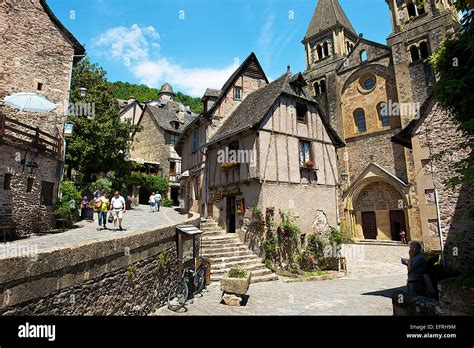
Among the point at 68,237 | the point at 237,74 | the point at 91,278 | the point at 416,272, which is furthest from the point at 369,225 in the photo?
the point at 91,278

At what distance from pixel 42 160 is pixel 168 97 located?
1804 inches

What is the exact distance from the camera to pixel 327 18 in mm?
32281

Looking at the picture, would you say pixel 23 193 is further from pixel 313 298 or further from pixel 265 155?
pixel 313 298

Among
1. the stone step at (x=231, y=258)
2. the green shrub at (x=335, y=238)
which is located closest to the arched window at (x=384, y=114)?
the green shrub at (x=335, y=238)

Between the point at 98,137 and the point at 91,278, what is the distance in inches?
662

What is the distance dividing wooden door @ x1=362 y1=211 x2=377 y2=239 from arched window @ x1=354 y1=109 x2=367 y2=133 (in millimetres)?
7506

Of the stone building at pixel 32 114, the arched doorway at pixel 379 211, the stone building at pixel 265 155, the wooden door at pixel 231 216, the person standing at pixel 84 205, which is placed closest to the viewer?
the stone building at pixel 32 114

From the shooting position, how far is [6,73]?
1269 centimetres

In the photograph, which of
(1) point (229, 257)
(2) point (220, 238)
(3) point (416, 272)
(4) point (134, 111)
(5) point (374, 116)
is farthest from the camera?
(4) point (134, 111)

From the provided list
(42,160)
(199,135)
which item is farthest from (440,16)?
(42,160)

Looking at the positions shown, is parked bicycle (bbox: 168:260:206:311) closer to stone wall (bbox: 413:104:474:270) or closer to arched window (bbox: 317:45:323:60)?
stone wall (bbox: 413:104:474:270)

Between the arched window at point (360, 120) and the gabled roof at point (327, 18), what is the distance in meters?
12.3

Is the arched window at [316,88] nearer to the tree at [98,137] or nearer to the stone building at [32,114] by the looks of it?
the tree at [98,137]

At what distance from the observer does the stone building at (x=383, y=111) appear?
827 inches
